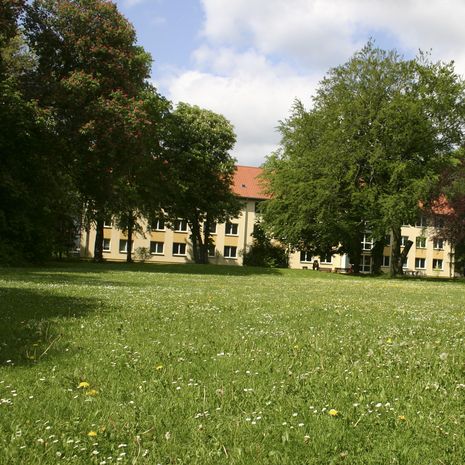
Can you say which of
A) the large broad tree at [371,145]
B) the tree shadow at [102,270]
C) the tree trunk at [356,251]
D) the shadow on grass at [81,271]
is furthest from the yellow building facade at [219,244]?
the shadow on grass at [81,271]

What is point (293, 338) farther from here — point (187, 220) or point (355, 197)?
point (187, 220)

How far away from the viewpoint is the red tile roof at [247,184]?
8394 centimetres

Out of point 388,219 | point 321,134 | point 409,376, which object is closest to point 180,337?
point 409,376

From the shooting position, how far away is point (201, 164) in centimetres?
5638

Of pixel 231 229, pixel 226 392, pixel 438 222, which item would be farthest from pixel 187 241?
pixel 226 392

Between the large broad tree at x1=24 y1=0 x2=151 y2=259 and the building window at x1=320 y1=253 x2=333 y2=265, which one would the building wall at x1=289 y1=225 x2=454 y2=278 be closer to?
the building window at x1=320 y1=253 x2=333 y2=265

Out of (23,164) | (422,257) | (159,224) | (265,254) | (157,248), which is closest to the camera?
(23,164)

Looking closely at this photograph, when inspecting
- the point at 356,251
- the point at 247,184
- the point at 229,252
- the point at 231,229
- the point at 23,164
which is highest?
the point at 247,184

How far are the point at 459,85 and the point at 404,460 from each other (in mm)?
47543

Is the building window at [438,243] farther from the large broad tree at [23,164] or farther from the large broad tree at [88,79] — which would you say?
the large broad tree at [23,164]

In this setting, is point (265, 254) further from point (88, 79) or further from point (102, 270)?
point (88, 79)

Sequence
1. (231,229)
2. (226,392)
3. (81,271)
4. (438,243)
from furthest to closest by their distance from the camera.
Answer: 1. (231,229)
2. (438,243)
3. (81,271)
4. (226,392)

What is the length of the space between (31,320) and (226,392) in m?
5.01

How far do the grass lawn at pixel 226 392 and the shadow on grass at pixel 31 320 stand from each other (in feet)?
0.14
